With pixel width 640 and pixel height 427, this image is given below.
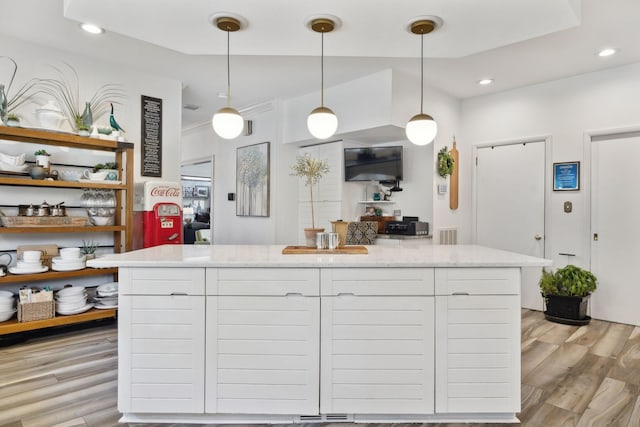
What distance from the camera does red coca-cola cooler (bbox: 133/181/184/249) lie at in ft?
12.5

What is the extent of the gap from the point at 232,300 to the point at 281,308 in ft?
0.85

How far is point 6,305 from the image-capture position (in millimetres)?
3121

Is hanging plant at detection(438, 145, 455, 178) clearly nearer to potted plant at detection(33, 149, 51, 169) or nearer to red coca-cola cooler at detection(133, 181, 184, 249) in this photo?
red coca-cola cooler at detection(133, 181, 184, 249)

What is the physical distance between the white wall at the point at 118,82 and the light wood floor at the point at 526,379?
1.85 m

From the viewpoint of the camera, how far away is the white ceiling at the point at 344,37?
7.70 ft

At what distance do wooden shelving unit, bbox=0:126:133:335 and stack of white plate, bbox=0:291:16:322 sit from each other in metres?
0.05

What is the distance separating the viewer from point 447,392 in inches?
79.2

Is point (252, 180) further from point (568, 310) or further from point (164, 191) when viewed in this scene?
point (568, 310)

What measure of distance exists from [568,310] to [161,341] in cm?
392

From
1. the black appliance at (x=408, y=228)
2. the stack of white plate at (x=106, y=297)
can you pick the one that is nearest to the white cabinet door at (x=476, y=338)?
the black appliance at (x=408, y=228)

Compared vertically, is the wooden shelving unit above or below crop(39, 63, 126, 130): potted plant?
below

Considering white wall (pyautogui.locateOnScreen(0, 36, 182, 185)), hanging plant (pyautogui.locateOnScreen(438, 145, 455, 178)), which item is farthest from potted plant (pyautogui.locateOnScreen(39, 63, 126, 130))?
hanging plant (pyautogui.locateOnScreen(438, 145, 455, 178))

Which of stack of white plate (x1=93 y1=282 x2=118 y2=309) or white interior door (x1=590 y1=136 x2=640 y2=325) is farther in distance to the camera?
white interior door (x1=590 y1=136 x2=640 y2=325)

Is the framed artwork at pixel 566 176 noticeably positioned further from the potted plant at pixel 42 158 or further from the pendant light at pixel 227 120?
the potted plant at pixel 42 158
